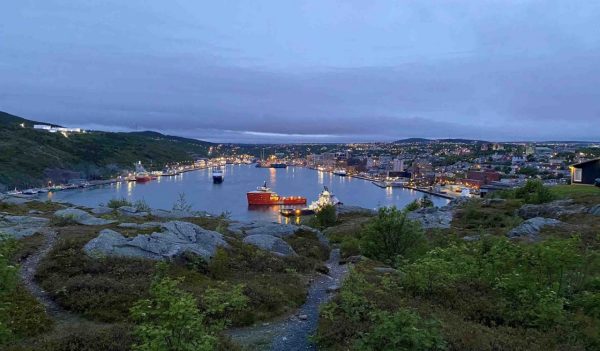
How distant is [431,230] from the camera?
28766mm

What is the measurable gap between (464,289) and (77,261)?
9.81 metres

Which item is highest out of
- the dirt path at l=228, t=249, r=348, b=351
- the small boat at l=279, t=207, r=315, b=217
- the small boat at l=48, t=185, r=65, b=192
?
the dirt path at l=228, t=249, r=348, b=351

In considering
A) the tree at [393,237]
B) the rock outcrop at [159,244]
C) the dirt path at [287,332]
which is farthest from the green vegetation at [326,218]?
the dirt path at [287,332]

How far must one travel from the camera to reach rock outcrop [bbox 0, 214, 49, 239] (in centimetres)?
1340

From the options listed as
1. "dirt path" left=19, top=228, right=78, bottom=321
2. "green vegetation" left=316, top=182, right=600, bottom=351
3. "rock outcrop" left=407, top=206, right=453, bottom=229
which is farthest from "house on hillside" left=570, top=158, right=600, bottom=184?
"dirt path" left=19, top=228, right=78, bottom=321

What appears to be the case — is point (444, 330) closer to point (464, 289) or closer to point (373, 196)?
point (464, 289)

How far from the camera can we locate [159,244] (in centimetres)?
1214

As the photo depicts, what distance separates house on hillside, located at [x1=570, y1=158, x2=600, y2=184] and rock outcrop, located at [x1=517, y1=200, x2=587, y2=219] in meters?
14.4

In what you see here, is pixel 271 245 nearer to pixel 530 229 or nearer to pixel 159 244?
pixel 159 244

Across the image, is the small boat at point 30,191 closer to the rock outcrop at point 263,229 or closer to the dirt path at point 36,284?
the rock outcrop at point 263,229

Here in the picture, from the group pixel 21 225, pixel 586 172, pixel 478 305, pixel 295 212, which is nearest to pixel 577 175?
pixel 586 172

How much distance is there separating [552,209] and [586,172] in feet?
62.1

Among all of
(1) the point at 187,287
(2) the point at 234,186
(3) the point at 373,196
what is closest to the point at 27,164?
(2) the point at 234,186

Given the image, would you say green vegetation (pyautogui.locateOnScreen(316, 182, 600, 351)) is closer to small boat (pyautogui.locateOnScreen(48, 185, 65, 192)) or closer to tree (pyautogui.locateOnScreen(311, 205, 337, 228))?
tree (pyautogui.locateOnScreen(311, 205, 337, 228))
